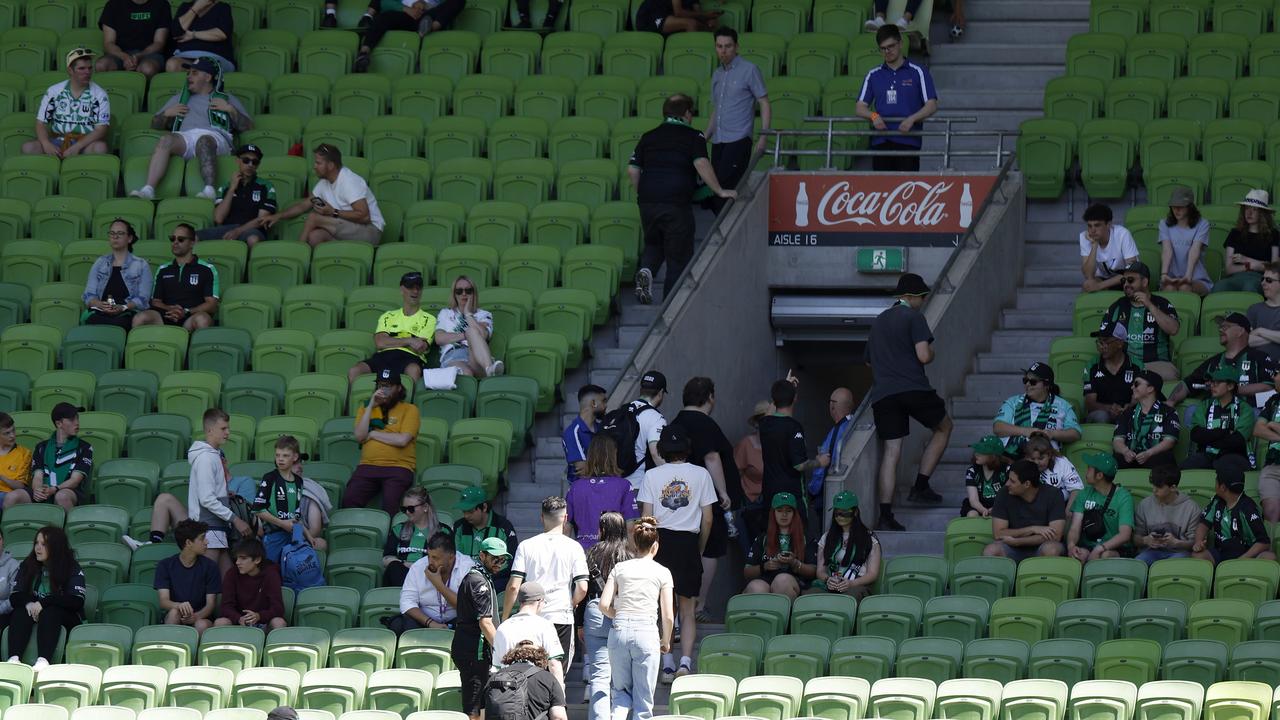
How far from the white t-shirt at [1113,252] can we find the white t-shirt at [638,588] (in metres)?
5.86

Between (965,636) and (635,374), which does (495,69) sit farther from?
(965,636)

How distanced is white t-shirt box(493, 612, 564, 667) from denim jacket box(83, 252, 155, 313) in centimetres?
623

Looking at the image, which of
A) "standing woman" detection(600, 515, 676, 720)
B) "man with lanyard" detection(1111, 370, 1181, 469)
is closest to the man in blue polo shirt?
"man with lanyard" detection(1111, 370, 1181, 469)

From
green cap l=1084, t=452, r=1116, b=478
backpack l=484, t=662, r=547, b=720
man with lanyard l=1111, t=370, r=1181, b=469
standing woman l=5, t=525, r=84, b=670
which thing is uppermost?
man with lanyard l=1111, t=370, r=1181, b=469

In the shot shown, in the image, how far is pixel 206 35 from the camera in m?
18.6

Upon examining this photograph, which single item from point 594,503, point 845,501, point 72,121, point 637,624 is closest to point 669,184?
point 845,501

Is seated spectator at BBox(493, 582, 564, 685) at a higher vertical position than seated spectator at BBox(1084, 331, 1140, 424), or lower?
lower

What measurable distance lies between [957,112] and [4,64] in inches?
346

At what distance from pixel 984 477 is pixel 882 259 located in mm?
3445

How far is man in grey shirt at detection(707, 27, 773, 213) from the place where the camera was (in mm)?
16188

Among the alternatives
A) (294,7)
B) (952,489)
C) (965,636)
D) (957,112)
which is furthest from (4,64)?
(965,636)

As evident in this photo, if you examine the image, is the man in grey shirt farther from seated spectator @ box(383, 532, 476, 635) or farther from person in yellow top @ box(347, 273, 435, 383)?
A: seated spectator @ box(383, 532, 476, 635)

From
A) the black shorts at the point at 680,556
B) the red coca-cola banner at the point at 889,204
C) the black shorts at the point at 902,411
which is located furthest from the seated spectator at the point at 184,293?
the black shorts at the point at 902,411

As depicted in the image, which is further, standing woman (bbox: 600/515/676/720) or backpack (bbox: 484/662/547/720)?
standing woman (bbox: 600/515/676/720)
